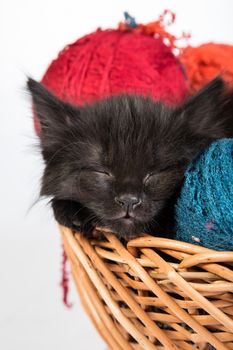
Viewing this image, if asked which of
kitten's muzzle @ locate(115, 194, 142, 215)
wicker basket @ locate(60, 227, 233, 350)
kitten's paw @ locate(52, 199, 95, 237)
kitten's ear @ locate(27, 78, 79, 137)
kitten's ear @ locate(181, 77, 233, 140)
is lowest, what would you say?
wicker basket @ locate(60, 227, 233, 350)

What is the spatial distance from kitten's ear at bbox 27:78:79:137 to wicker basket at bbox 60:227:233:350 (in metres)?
0.21

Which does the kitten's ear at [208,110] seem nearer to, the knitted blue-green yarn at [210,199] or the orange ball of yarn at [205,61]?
the knitted blue-green yarn at [210,199]

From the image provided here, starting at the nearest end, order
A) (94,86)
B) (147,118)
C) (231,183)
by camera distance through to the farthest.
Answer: (231,183) < (147,118) < (94,86)

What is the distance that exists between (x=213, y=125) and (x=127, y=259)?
1.09 feet

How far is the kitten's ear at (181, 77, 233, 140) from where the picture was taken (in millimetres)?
929

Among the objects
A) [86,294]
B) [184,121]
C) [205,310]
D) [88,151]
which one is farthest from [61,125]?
[205,310]

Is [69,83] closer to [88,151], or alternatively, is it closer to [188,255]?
[88,151]

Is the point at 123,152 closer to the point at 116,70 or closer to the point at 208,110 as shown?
the point at 208,110

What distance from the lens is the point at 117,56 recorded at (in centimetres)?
129

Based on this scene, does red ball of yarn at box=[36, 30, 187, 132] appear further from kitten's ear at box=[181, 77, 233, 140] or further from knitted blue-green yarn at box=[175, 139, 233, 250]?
knitted blue-green yarn at box=[175, 139, 233, 250]

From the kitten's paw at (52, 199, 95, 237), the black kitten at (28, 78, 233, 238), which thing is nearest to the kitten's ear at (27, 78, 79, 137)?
the black kitten at (28, 78, 233, 238)

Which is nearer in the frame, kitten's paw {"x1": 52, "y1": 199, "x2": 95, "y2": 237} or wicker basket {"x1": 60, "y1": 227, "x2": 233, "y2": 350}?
wicker basket {"x1": 60, "y1": 227, "x2": 233, "y2": 350}

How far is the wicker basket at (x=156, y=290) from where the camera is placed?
2.34 ft

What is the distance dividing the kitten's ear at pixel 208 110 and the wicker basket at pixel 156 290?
10.3 inches
